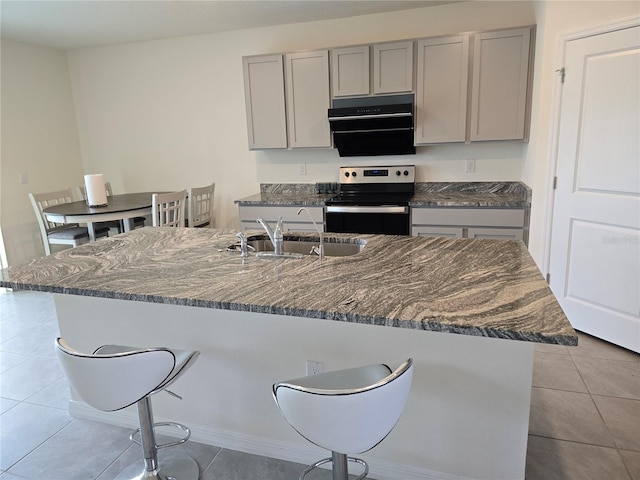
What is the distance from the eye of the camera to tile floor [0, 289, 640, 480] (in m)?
1.81

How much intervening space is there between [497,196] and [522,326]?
2.81 metres

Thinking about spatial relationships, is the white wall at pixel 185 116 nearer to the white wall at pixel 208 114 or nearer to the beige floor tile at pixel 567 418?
the white wall at pixel 208 114

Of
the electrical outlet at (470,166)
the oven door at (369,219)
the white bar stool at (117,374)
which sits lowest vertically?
the white bar stool at (117,374)

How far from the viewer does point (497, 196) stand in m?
3.70

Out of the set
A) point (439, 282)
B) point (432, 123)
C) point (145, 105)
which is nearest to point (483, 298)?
point (439, 282)

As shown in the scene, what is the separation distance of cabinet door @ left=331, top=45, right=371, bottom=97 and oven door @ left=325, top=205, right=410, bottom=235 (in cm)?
104

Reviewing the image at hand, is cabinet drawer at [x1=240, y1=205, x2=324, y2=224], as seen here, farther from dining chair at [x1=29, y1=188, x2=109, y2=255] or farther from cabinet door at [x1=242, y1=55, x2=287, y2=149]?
dining chair at [x1=29, y1=188, x2=109, y2=255]

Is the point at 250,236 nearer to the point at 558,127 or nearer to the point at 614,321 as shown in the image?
the point at 558,127

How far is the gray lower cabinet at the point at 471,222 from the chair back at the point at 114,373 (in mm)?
2574

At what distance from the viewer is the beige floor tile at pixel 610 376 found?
231cm

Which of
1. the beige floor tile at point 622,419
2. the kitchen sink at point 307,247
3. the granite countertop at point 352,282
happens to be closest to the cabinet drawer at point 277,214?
the kitchen sink at point 307,247

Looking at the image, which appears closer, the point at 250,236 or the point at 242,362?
the point at 242,362

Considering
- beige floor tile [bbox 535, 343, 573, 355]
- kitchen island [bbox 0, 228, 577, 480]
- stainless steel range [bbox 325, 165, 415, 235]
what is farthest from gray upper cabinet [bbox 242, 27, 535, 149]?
kitchen island [bbox 0, 228, 577, 480]

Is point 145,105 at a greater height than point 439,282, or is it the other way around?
point 145,105
